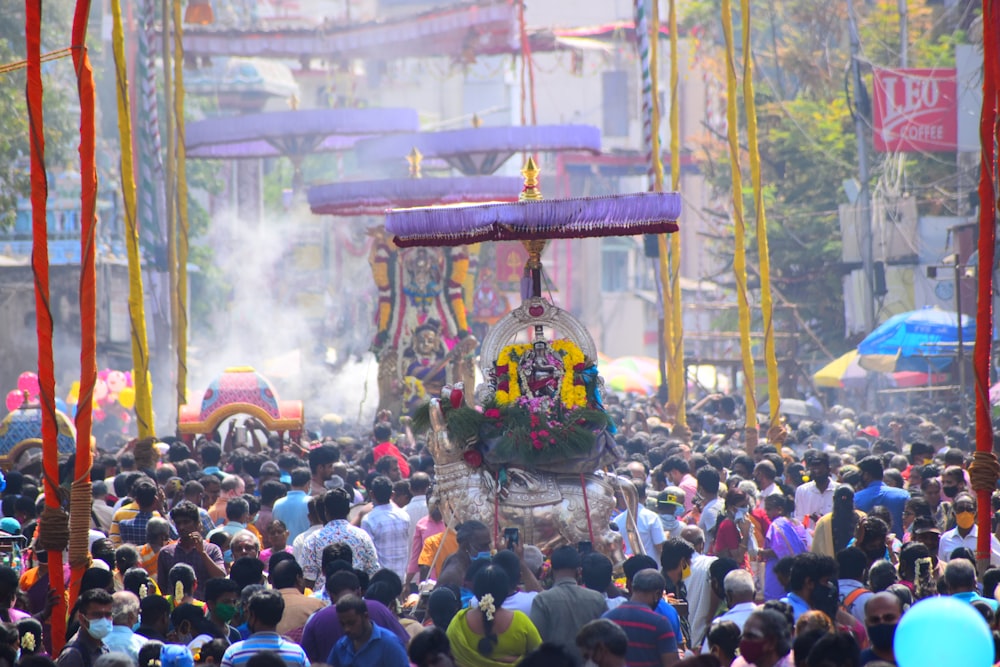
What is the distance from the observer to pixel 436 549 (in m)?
10.3

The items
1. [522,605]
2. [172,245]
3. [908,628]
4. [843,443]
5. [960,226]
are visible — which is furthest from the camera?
[960,226]

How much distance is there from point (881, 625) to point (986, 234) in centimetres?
336

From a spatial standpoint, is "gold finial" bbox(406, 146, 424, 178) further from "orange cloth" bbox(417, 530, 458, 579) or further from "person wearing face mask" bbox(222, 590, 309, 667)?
"person wearing face mask" bbox(222, 590, 309, 667)

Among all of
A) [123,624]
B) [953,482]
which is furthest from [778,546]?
[123,624]

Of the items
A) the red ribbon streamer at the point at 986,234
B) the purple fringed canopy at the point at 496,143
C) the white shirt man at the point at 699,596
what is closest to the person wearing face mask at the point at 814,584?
the white shirt man at the point at 699,596

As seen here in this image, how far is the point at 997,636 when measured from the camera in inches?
242

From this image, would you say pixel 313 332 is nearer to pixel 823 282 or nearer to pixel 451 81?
pixel 451 81

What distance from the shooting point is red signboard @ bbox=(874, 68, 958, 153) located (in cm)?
2359

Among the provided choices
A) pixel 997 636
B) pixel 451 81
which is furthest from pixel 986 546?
pixel 451 81

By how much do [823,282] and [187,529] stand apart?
2525cm

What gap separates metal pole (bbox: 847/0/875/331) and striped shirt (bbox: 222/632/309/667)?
2084 cm

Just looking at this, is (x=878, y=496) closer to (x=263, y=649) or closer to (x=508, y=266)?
(x=263, y=649)

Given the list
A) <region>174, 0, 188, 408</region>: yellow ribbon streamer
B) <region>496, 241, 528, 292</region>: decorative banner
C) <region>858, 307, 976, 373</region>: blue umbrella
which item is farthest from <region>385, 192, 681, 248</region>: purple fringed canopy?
<region>496, 241, 528, 292</region>: decorative banner

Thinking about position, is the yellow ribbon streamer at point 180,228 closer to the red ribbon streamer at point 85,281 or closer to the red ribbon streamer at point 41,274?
the red ribbon streamer at point 85,281
